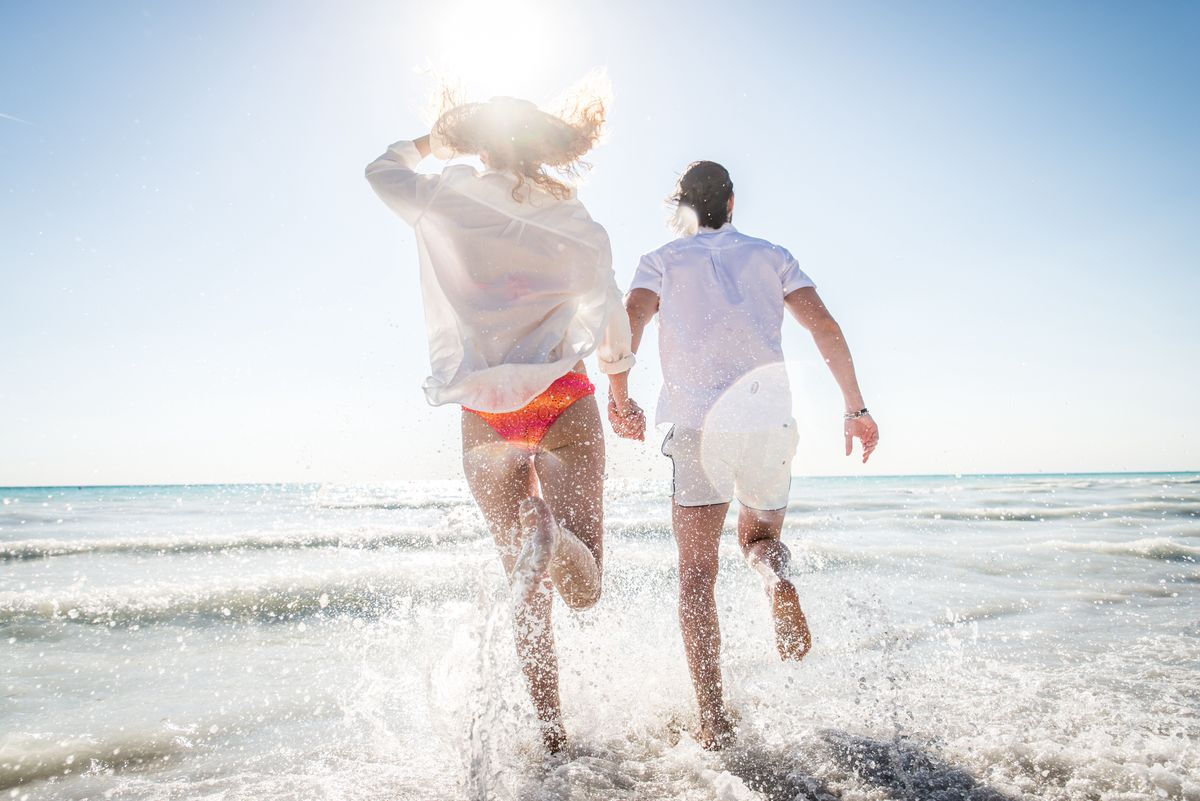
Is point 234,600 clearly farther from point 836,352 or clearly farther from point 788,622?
point 836,352

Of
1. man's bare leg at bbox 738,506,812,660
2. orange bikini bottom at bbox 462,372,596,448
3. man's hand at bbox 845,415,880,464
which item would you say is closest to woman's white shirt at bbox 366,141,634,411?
Result: orange bikini bottom at bbox 462,372,596,448

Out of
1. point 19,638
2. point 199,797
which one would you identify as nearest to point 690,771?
point 199,797

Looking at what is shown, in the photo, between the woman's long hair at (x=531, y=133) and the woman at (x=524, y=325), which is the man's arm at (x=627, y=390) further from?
the woman's long hair at (x=531, y=133)

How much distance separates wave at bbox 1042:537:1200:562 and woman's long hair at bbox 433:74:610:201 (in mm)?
8140

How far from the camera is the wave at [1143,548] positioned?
7.25m

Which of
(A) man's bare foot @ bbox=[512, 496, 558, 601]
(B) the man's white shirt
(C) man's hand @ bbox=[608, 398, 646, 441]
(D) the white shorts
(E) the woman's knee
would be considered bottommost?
(E) the woman's knee

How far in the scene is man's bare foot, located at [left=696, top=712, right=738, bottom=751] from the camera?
253 centimetres

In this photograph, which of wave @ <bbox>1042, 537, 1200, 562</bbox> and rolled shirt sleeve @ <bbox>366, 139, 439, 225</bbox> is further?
wave @ <bbox>1042, 537, 1200, 562</bbox>

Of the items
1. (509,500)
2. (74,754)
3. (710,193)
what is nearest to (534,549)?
(509,500)

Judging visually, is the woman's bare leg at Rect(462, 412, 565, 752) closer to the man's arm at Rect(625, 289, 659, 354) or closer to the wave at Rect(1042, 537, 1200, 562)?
the man's arm at Rect(625, 289, 659, 354)

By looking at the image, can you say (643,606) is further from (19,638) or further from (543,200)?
(19,638)

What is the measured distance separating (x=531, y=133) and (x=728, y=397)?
1.28 metres

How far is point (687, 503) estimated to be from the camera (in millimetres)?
2766

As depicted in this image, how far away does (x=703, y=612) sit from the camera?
2633 millimetres
